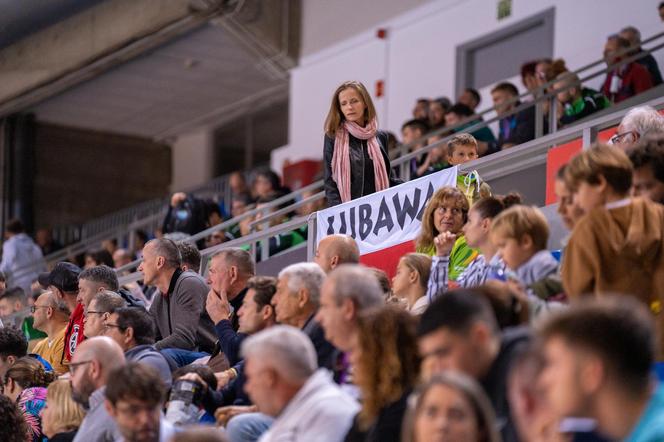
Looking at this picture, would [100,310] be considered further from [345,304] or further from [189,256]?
[345,304]

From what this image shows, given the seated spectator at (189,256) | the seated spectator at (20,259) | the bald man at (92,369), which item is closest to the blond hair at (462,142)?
the seated spectator at (189,256)

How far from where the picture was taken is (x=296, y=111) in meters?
17.6

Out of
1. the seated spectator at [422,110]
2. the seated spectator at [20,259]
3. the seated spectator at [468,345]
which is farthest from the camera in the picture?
the seated spectator at [20,259]

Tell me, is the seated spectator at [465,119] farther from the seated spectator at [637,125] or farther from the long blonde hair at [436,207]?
the seated spectator at [637,125]

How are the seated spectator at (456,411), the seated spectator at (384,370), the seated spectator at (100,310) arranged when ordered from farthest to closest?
the seated spectator at (100,310) < the seated spectator at (384,370) < the seated spectator at (456,411)

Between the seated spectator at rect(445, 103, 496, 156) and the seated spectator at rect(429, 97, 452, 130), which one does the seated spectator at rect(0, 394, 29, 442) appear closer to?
the seated spectator at rect(445, 103, 496, 156)

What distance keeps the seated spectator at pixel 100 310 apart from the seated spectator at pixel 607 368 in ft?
14.1

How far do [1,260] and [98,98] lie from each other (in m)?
3.89

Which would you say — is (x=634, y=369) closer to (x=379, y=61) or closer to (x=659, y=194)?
(x=659, y=194)

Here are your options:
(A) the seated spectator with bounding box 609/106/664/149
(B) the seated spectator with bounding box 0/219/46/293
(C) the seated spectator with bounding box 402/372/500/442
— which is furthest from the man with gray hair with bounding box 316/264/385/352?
(B) the seated spectator with bounding box 0/219/46/293

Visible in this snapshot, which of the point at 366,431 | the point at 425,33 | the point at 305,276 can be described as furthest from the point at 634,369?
the point at 425,33

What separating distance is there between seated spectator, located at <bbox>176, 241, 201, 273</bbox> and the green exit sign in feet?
21.9

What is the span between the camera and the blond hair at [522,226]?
17.2 feet

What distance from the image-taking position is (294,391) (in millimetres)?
4824
